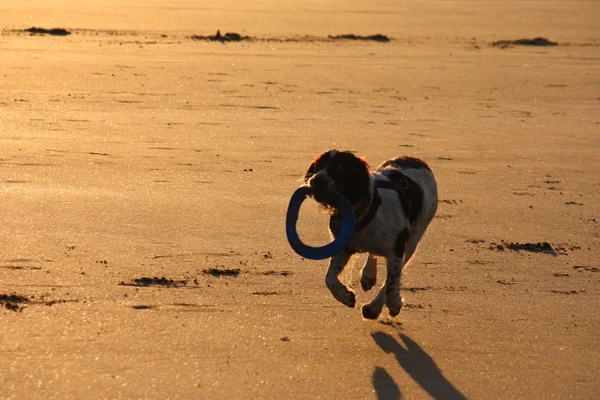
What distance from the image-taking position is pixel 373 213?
654 centimetres

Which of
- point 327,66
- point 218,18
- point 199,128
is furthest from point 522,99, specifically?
point 218,18

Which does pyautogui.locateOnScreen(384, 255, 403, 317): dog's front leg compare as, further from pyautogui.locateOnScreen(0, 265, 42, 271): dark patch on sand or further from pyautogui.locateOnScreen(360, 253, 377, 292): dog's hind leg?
pyautogui.locateOnScreen(0, 265, 42, 271): dark patch on sand

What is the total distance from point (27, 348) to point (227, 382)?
1.06 m

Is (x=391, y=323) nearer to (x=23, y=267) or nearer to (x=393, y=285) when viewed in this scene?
(x=393, y=285)

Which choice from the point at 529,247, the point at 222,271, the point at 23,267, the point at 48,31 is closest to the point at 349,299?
the point at 222,271

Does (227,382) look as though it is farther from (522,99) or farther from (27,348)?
(522,99)

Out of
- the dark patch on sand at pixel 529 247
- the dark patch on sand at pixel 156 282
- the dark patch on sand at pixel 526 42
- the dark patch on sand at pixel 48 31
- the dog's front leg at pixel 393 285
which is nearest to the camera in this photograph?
the dog's front leg at pixel 393 285

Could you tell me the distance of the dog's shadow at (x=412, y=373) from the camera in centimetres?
569

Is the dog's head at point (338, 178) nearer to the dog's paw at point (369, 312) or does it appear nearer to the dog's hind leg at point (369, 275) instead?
the dog's paw at point (369, 312)

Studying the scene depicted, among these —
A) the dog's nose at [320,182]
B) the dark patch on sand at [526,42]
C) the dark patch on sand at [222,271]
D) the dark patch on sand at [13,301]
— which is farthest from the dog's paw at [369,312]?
the dark patch on sand at [526,42]

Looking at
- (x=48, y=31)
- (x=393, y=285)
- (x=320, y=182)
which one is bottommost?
(x=48, y=31)

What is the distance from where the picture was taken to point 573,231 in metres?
9.14

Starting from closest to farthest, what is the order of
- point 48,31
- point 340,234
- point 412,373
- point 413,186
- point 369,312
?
1. point 412,373
2. point 340,234
3. point 369,312
4. point 413,186
5. point 48,31

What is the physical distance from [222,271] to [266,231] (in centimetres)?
117
